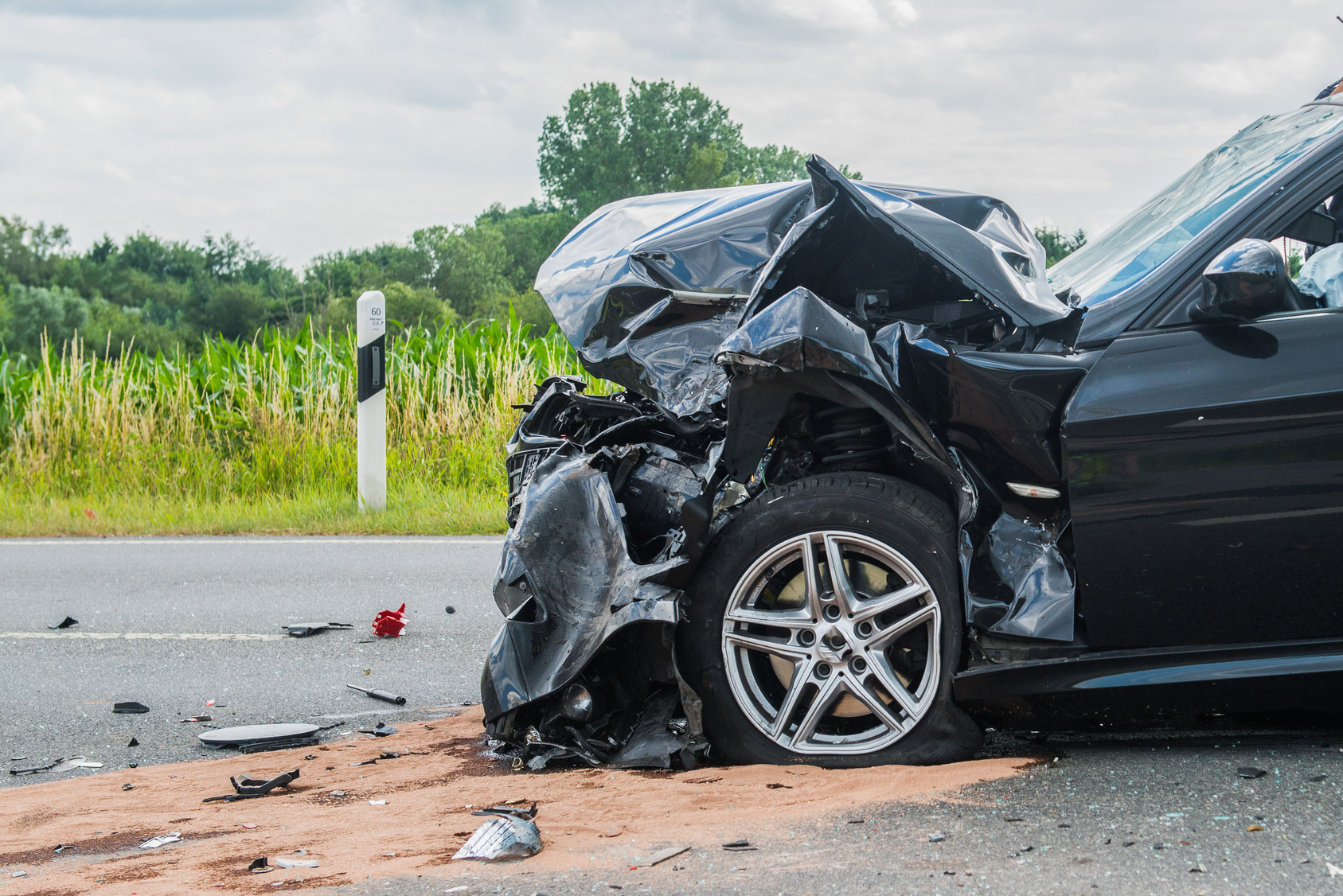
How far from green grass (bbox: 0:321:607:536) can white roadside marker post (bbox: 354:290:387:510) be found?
20 cm

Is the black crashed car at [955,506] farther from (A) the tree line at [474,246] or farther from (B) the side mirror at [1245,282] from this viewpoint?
(A) the tree line at [474,246]

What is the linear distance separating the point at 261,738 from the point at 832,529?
2.34 m

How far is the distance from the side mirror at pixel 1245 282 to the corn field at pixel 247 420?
26.6 feet

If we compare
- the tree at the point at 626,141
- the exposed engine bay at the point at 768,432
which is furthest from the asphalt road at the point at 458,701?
the tree at the point at 626,141

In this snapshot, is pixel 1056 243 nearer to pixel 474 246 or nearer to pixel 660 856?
pixel 660 856

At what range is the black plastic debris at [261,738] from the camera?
4117mm

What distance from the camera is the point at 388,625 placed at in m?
5.61

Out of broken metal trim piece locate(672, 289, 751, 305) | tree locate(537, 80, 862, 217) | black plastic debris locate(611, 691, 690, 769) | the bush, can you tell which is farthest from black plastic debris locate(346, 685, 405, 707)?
tree locate(537, 80, 862, 217)

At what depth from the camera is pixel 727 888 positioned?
2.50 m

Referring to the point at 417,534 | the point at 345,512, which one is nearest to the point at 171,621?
the point at 417,534

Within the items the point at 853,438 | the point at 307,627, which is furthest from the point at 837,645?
the point at 307,627

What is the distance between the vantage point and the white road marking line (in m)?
5.68

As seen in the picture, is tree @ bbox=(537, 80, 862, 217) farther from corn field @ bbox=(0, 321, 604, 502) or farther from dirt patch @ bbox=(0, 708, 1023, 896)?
dirt patch @ bbox=(0, 708, 1023, 896)

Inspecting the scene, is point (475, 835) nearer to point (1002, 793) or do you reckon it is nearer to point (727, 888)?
point (727, 888)
